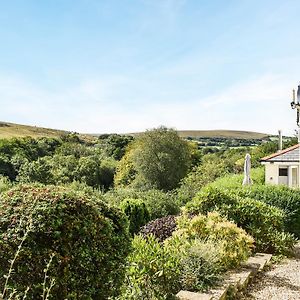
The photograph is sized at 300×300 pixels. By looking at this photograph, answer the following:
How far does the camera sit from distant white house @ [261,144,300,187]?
63.7 ft

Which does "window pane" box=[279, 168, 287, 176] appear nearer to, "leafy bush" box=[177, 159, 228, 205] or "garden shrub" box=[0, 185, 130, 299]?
"leafy bush" box=[177, 159, 228, 205]

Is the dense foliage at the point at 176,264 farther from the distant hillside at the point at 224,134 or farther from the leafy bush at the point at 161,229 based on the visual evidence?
the distant hillside at the point at 224,134

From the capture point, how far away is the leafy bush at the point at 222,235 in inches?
243

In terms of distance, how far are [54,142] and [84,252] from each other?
48.4 m

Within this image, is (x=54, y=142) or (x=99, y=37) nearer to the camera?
(x=99, y=37)

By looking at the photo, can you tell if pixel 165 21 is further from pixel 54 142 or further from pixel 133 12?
pixel 54 142

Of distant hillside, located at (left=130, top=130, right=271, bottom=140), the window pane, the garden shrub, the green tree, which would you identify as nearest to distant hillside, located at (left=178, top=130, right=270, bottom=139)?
distant hillside, located at (left=130, top=130, right=271, bottom=140)

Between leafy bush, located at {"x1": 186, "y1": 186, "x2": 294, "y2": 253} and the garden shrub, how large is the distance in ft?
15.6

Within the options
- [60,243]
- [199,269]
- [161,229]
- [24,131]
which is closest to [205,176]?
[161,229]

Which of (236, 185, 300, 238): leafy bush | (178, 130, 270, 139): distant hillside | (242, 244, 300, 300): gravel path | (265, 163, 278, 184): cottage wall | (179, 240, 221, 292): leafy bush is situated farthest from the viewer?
(178, 130, 270, 139): distant hillside

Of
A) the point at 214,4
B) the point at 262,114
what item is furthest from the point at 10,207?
the point at 262,114

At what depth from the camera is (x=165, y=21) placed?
1109 cm

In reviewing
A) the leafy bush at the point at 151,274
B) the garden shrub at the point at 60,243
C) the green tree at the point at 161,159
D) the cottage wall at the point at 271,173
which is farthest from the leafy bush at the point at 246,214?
the green tree at the point at 161,159

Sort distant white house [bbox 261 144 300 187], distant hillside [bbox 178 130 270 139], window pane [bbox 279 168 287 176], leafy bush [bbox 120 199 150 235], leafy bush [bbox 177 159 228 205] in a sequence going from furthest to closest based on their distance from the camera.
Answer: distant hillside [bbox 178 130 270 139] < leafy bush [bbox 177 159 228 205] < window pane [bbox 279 168 287 176] < distant white house [bbox 261 144 300 187] < leafy bush [bbox 120 199 150 235]
